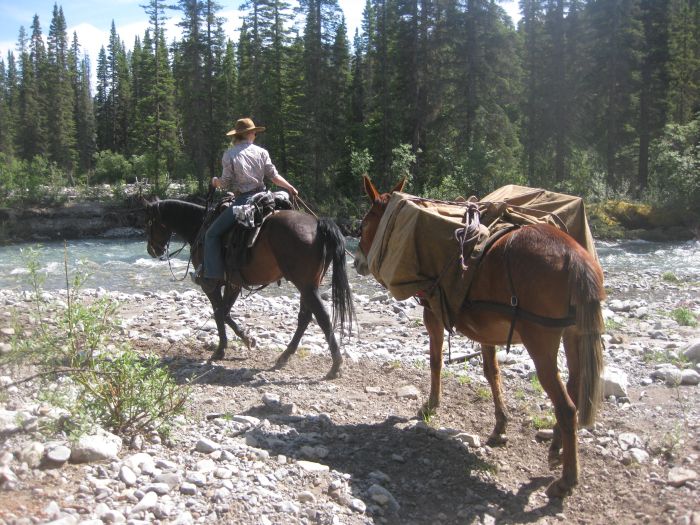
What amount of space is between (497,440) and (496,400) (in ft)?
1.23

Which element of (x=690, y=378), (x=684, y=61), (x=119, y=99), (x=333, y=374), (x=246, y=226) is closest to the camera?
(x=690, y=378)

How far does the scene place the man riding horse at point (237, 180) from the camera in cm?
793

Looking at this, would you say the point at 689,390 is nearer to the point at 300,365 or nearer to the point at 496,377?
the point at 496,377

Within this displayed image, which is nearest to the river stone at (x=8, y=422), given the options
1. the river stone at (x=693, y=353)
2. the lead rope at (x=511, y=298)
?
the lead rope at (x=511, y=298)

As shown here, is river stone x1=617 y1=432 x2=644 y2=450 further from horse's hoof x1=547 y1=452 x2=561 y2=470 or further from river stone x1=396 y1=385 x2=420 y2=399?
river stone x1=396 y1=385 x2=420 y2=399

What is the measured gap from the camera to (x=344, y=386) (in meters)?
7.02

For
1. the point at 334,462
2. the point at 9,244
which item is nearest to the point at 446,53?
the point at 9,244

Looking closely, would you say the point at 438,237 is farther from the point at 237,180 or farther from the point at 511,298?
the point at 237,180

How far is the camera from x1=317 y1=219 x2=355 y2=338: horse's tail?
291 inches

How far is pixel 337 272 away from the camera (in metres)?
7.39

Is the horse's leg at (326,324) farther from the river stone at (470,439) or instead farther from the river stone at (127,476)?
the river stone at (127,476)

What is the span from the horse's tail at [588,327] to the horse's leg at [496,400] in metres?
1.04

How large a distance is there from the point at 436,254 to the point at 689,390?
3610mm

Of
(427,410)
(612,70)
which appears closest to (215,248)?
(427,410)
